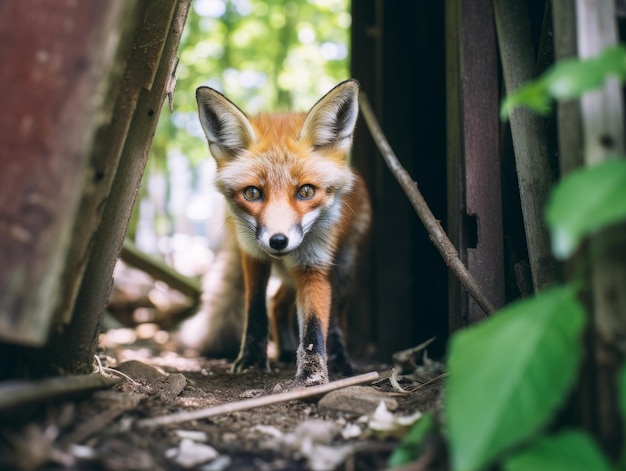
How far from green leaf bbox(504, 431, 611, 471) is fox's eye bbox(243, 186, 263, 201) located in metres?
1.99

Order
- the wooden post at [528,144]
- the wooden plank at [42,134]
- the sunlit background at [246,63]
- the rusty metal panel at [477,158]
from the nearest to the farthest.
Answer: the wooden plank at [42,134] < the wooden post at [528,144] < the rusty metal panel at [477,158] < the sunlit background at [246,63]

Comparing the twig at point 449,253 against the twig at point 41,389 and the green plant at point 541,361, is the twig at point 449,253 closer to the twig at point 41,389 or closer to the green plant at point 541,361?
the green plant at point 541,361

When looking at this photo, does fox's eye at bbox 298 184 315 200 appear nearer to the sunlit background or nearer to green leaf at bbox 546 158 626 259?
green leaf at bbox 546 158 626 259

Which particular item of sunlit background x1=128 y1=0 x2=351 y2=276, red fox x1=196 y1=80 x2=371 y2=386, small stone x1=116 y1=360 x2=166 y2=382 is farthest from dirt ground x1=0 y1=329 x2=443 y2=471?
sunlit background x1=128 y1=0 x2=351 y2=276

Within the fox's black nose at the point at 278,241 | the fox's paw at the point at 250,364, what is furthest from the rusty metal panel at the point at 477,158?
the fox's paw at the point at 250,364

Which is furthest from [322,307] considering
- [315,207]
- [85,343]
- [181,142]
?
[181,142]

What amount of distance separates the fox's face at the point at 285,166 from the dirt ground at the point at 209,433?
2.78ft

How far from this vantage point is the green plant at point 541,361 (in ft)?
4.08

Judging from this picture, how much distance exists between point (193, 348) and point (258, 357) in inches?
44.1

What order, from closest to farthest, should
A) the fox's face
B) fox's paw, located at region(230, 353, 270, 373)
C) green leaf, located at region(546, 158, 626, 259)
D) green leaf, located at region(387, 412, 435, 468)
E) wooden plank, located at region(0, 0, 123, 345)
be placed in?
green leaf, located at region(546, 158, 626, 259) → wooden plank, located at region(0, 0, 123, 345) → green leaf, located at region(387, 412, 435, 468) → the fox's face → fox's paw, located at region(230, 353, 270, 373)

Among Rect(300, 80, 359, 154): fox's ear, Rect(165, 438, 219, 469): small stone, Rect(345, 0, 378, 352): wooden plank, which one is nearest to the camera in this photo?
Rect(165, 438, 219, 469): small stone

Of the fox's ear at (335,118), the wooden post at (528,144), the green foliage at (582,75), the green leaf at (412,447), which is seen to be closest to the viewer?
the green foliage at (582,75)

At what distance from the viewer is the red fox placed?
115 inches

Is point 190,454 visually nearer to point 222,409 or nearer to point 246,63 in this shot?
point 222,409
